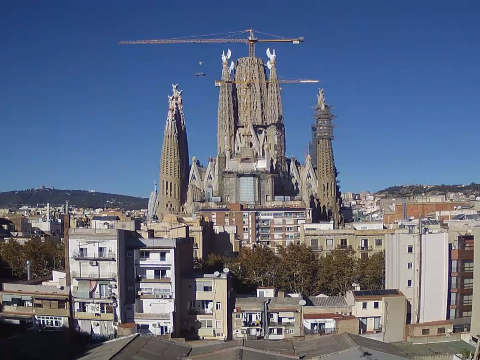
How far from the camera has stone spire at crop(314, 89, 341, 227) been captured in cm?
7338

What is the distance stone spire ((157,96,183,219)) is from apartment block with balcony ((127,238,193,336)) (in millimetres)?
49620

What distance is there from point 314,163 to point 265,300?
5932cm

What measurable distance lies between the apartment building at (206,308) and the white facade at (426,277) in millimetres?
7659

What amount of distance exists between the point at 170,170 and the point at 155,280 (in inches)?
2004

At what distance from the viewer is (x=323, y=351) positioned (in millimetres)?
20797

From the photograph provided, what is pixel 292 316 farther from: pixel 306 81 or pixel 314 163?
pixel 306 81

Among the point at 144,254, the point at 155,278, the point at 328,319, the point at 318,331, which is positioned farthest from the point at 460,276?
the point at 144,254

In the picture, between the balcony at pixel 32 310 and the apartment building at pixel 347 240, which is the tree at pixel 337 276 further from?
the balcony at pixel 32 310

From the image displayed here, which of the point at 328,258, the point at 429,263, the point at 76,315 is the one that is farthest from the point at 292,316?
the point at 328,258

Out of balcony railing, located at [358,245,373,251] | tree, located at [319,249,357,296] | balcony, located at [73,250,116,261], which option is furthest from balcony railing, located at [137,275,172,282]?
balcony railing, located at [358,245,373,251]

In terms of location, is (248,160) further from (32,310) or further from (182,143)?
(32,310)

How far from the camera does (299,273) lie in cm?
3456

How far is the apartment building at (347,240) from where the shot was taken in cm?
4097

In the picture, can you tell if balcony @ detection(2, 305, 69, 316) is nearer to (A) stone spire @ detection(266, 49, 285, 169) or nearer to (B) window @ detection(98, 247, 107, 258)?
(B) window @ detection(98, 247, 107, 258)
